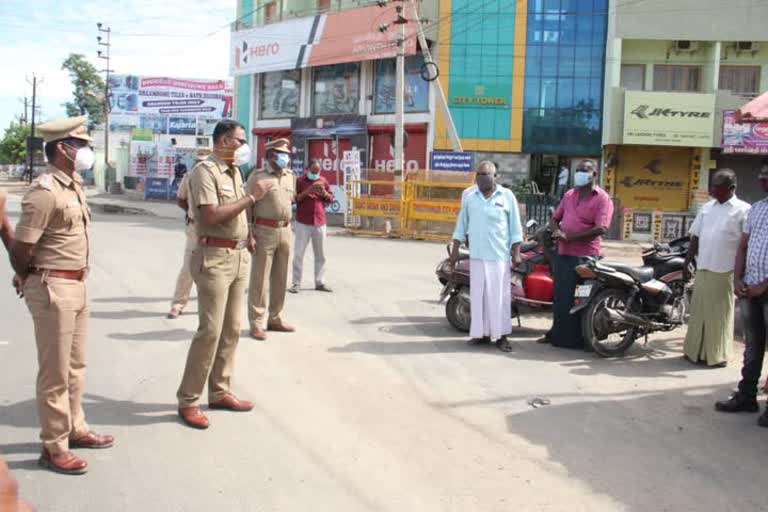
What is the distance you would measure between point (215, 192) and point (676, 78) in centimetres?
2671

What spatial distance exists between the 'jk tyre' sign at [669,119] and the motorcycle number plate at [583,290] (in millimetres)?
20238

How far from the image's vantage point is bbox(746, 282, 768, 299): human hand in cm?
555

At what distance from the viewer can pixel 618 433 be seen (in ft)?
17.3

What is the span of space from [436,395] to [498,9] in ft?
80.0

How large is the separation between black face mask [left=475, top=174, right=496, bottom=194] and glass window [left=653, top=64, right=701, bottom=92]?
23012 millimetres

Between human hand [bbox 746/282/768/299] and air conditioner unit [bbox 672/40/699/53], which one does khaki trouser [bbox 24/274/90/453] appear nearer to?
human hand [bbox 746/282/768/299]

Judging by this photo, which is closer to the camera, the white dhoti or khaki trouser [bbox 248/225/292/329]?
the white dhoti

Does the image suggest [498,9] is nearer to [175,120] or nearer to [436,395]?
[436,395]

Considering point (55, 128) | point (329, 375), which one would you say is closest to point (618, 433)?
point (329, 375)

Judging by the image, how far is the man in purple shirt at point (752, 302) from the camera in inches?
223

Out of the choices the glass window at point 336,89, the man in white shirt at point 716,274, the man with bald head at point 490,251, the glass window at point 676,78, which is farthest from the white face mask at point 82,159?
the glass window at point 336,89

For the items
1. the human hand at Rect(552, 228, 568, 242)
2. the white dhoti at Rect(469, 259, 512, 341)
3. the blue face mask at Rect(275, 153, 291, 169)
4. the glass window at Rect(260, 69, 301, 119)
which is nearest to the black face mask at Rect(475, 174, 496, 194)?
the white dhoti at Rect(469, 259, 512, 341)

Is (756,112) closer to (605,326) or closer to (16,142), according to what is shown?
(605,326)


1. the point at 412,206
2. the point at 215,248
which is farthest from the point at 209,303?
the point at 412,206
